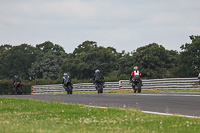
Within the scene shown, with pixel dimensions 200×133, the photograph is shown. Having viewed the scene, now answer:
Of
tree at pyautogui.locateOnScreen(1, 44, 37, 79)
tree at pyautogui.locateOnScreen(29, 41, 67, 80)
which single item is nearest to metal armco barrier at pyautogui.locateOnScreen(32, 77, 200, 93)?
tree at pyautogui.locateOnScreen(29, 41, 67, 80)

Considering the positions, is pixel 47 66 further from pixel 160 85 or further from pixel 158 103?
pixel 158 103

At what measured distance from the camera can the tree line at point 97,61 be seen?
70.8 m

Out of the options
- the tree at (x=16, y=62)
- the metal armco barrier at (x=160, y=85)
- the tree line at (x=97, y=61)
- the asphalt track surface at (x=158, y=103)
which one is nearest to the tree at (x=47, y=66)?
the tree line at (x=97, y=61)

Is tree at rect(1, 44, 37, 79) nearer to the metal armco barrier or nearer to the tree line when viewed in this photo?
the tree line

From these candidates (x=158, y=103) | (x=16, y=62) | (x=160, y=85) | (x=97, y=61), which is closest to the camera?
(x=158, y=103)

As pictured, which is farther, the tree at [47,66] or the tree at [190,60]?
the tree at [47,66]

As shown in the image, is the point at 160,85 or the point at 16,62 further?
the point at 16,62

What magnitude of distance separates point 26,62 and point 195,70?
55816 mm

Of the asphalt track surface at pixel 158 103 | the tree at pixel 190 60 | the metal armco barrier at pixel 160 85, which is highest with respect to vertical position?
the tree at pixel 190 60

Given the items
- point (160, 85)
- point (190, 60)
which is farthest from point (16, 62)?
point (160, 85)

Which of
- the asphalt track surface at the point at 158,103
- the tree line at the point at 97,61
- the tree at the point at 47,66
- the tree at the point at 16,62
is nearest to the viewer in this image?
the asphalt track surface at the point at 158,103

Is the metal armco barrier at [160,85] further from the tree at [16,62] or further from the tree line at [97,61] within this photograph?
the tree at [16,62]

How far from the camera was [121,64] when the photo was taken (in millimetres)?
84812

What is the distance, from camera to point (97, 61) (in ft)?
305
